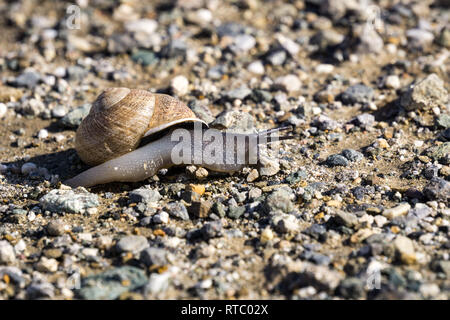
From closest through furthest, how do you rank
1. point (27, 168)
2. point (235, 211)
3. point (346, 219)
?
Result: point (346, 219), point (235, 211), point (27, 168)

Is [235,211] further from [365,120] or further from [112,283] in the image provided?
[365,120]

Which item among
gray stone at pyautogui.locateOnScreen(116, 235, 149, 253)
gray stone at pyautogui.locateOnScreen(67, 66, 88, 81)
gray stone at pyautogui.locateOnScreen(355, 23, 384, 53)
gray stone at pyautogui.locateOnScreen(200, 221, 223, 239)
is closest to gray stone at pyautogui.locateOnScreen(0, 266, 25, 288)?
gray stone at pyautogui.locateOnScreen(116, 235, 149, 253)

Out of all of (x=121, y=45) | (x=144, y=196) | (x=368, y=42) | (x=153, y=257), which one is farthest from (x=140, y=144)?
(x=368, y=42)

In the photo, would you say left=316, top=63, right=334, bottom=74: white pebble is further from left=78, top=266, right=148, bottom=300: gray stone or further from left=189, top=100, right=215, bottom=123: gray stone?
left=78, top=266, right=148, bottom=300: gray stone

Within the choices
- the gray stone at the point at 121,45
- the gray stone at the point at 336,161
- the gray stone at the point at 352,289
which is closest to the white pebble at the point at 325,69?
the gray stone at the point at 336,161

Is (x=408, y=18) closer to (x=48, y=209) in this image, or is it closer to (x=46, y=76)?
(x=46, y=76)

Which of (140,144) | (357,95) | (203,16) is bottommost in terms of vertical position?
(140,144)
